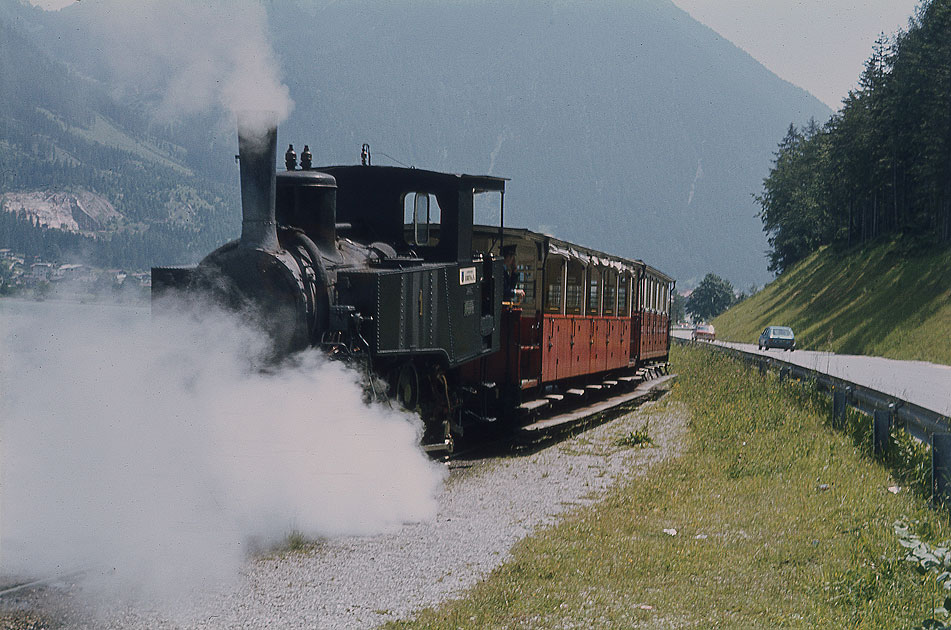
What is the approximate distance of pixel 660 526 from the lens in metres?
7.88

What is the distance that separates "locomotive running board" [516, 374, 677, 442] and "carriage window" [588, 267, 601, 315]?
176cm

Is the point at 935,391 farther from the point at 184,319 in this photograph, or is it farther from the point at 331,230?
the point at 184,319

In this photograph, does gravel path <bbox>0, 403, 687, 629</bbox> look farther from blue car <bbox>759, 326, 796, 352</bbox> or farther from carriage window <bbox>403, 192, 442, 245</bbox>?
blue car <bbox>759, 326, 796, 352</bbox>

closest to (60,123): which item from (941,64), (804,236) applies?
(804,236)

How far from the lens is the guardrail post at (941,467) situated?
7652 mm

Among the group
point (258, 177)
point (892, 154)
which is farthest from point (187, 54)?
point (892, 154)

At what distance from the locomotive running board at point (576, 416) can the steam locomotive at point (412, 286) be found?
31cm

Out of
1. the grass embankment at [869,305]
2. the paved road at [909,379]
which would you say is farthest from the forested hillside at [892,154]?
the paved road at [909,379]

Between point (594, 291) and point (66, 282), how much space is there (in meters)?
10.6

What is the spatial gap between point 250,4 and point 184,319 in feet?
11.8

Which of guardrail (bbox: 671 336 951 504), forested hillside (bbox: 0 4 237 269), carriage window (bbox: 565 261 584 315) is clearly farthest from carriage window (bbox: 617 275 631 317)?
forested hillside (bbox: 0 4 237 269)

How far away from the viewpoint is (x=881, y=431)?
10.7 m

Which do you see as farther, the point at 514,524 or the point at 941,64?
the point at 941,64

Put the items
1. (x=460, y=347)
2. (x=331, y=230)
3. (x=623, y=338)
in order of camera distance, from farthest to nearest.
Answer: (x=623, y=338) < (x=460, y=347) < (x=331, y=230)
